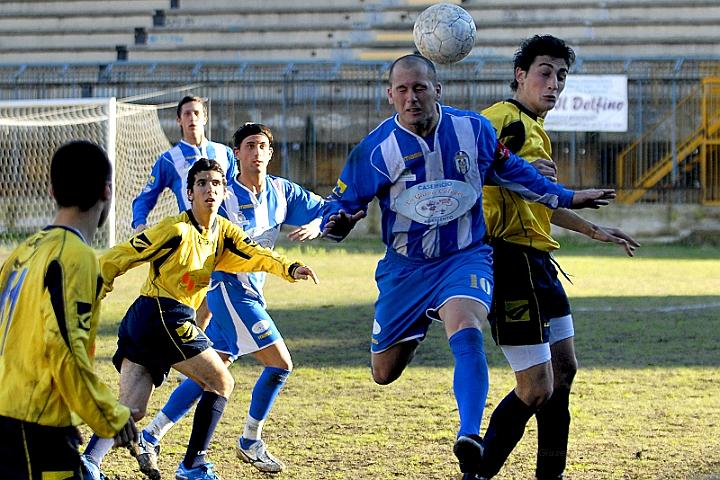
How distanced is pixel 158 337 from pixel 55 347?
203 centimetres

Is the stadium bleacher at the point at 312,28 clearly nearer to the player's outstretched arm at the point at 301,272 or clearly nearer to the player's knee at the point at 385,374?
the player's outstretched arm at the point at 301,272

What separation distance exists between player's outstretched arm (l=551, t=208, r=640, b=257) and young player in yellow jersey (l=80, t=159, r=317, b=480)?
128 centimetres

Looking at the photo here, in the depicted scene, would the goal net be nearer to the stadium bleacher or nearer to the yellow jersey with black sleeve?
the stadium bleacher

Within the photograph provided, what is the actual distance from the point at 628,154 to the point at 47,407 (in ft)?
70.6

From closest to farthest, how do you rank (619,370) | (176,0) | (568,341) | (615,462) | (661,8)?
(568,341)
(615,462)
(619,370)
(661,8)
(176,0)

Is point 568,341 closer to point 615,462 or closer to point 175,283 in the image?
point 615,462

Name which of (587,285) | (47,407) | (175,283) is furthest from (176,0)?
(47,407)

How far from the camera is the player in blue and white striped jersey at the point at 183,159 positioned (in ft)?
27.8

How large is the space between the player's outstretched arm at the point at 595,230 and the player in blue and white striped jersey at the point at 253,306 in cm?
127

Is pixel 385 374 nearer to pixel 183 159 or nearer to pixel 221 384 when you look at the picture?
pixel 221 384

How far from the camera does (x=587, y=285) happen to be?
15094 millimetres

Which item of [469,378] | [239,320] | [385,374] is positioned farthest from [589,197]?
[239,320]

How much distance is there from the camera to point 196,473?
5715mm

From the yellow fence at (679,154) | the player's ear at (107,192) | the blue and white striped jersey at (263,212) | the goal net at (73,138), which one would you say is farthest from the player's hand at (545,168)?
the yellow fence at (679,154)
